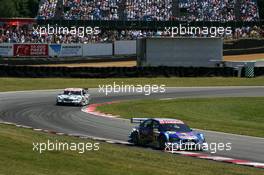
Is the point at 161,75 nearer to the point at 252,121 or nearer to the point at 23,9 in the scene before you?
the point at 252,121

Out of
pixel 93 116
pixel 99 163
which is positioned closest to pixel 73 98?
pixel 93 116

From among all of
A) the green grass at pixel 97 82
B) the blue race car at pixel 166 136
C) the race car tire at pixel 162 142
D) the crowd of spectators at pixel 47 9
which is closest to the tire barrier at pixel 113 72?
the green grass at pixel 97 82

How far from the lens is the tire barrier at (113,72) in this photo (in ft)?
168

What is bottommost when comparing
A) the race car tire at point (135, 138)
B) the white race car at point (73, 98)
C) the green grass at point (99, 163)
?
the white race car at point (73, 98)

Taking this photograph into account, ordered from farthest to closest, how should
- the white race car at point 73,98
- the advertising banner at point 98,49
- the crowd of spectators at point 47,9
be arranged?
the crowd of spectators at point 47,9
the advertising banner at point 98,49
the white race car at point 73,98

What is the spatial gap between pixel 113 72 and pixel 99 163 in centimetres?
3764

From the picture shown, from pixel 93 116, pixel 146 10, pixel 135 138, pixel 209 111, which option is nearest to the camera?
pixel 135 138

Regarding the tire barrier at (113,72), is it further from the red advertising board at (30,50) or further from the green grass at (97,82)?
the red advertising board at (30,50)

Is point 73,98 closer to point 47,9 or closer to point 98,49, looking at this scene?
point 98,49

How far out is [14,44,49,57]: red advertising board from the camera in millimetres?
61844

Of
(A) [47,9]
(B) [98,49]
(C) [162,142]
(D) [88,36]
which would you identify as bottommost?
(C) [162,142]

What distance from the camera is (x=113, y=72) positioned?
5184 cm

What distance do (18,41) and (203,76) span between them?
64.6 ft

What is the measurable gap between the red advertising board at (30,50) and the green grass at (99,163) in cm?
4521
